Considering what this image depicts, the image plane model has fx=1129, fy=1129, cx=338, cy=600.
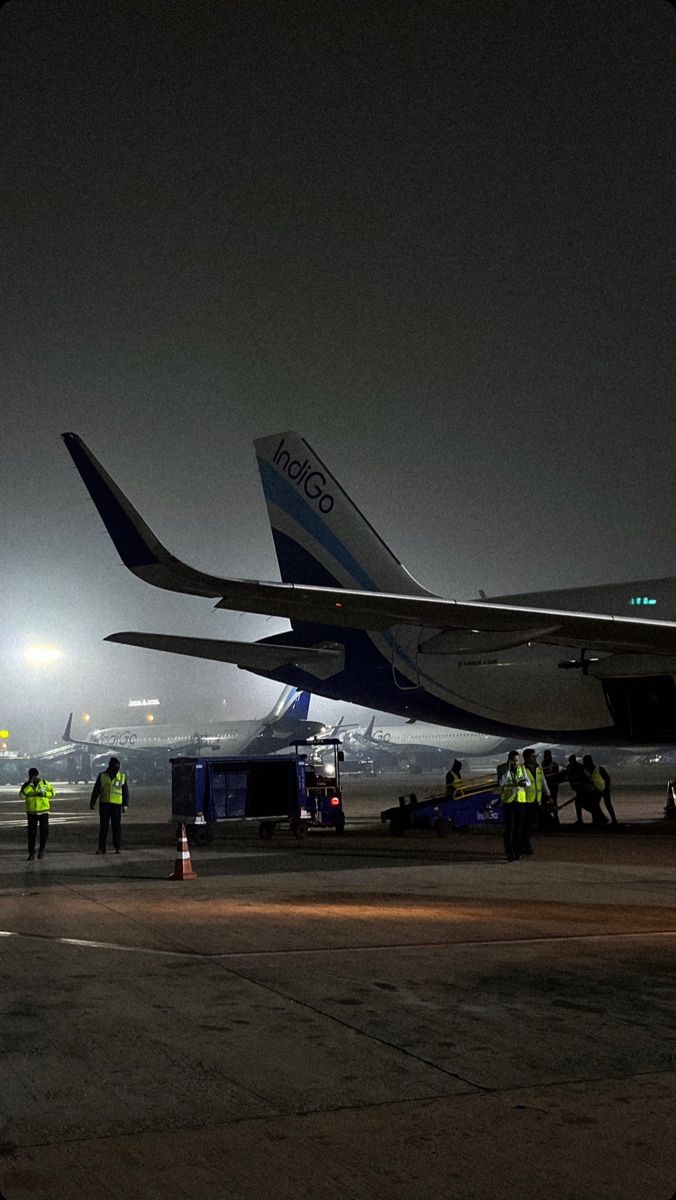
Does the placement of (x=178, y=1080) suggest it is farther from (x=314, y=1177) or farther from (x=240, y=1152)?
(x=314, y=1177)

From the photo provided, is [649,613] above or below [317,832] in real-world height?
above

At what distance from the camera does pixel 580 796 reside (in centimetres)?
2606

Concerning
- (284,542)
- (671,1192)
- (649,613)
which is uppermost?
(284,542)

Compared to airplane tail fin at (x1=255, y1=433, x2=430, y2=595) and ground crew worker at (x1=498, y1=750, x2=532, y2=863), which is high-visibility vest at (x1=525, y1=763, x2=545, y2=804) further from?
airplane tail fin at (x1=255, y1=433, x2=430, y2=595)

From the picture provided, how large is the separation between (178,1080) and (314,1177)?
1.60 m

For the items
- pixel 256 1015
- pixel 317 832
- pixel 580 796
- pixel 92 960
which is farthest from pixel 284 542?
pixel 256 1015

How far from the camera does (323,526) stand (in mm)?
28516

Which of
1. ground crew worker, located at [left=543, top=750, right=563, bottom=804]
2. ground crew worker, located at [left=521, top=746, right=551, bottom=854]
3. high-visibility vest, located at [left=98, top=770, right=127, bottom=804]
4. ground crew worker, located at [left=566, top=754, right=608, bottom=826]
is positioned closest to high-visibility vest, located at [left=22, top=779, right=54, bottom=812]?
high-visibility vest, located at [left=98, top=770, right=127, bottom=804]

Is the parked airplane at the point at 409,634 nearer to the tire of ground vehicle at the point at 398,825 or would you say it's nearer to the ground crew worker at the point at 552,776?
the ground crew worker at the point at 552,776

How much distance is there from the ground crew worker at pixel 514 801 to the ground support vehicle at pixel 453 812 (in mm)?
5607

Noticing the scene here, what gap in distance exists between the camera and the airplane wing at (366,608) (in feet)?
55.6

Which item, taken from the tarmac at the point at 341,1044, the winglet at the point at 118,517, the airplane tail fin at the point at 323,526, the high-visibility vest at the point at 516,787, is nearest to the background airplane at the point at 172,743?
the airplane tail fin at the point at 323,526

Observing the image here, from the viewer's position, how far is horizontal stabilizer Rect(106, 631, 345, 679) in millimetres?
24734

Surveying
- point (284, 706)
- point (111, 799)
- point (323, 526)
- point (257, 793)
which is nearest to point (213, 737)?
point (284, 706)
